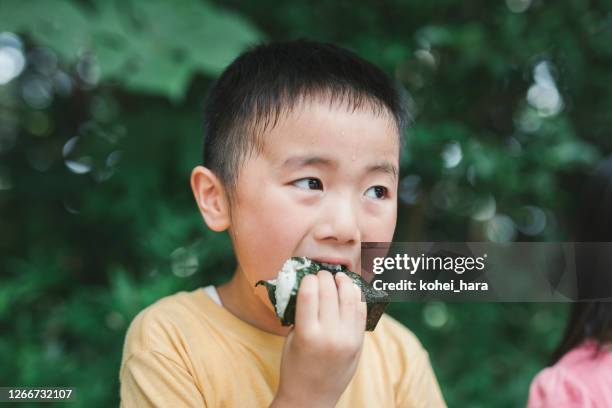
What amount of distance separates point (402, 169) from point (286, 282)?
1.36m

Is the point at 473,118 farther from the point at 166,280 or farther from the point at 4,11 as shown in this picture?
the point at 4,11

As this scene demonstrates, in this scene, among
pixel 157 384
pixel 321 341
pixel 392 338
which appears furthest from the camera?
pixel 392 338

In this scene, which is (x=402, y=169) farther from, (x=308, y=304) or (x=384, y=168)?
(x=308, y=304)

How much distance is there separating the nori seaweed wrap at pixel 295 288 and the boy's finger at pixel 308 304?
0.05 ft

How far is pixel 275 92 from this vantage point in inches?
42.5

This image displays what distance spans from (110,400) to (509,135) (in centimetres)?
160

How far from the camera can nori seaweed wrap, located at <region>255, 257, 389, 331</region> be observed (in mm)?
946

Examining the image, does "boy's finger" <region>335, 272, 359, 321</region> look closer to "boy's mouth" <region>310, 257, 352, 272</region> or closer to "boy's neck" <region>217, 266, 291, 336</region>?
"boy's mouth" <region>310, 257, 352, 272</region>

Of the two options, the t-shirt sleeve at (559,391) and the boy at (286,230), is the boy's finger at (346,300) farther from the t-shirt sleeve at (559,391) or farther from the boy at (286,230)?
the t-shirt sleeve at (559,391)

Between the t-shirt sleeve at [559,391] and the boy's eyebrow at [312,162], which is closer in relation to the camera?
the boy's eyebrow at [312,162]

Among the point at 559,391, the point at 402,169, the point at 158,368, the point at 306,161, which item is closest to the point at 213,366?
the point at 158,368

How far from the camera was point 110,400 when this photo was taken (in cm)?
186

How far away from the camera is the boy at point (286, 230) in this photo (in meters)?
0.95

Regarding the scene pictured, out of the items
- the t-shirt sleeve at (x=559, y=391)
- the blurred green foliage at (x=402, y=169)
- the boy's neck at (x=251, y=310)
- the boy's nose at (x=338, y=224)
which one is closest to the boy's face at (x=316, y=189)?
the boy's nose at (x=338, y=224)
